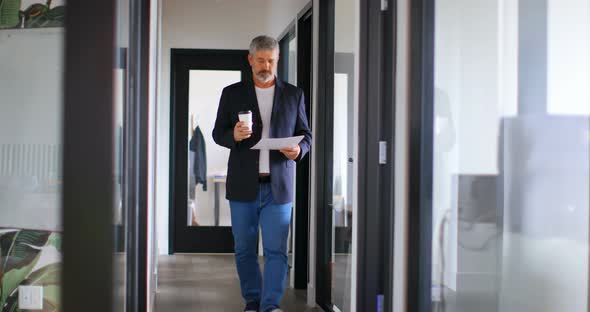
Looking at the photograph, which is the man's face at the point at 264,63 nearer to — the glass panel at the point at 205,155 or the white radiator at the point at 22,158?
the white radiator at the point at 22,158

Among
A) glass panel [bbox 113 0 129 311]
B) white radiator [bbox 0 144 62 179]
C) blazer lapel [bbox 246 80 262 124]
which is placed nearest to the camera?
glass panel [bbox 113 0 129 311]

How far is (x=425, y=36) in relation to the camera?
2.56 m

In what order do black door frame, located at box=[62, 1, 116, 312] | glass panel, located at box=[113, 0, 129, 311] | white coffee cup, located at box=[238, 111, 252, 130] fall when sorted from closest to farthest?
1. black door frame, located at box=[62, 1, 116, 312]
2. glass panel, located at box=[113, 0, 129, 311]
3. white coffee cup, located at box=[238, 111, 252, 130]

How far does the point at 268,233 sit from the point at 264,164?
0.36m

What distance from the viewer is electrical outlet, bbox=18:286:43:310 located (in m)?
2.00

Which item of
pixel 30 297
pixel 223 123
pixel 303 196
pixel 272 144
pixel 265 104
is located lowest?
pixel 30 297

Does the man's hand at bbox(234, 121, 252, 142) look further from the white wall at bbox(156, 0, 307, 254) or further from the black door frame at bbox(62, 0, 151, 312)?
the white wall at bbox(156, 0, 307, 254)

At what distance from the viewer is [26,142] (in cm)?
202

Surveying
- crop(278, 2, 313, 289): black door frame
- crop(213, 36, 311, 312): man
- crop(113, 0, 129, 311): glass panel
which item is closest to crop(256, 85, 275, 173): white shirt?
crop(213, 36, 311, 312): man

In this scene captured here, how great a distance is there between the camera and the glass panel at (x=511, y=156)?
168 centimetres

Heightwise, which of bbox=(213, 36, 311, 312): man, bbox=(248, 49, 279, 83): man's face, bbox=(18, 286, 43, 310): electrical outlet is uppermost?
bbox=(248, 49, 279, 83): man's face

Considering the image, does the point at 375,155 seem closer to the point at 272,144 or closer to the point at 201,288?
the point at 272,144

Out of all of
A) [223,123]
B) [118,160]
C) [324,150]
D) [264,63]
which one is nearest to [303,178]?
[324,150]

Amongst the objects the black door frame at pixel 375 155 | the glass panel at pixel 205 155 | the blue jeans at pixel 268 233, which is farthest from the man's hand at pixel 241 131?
the glass panel at pixel 205 155
